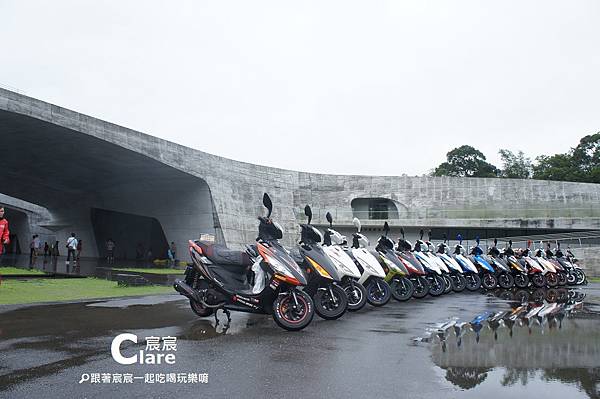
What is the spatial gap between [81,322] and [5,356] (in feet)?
6.59

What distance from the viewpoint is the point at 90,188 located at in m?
32.5

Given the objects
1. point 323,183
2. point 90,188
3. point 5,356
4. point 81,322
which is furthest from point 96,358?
point 323,183

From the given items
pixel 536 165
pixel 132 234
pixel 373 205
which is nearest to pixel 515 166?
pixel 536 165

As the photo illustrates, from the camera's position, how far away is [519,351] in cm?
538

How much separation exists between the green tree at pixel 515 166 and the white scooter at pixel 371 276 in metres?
64.4

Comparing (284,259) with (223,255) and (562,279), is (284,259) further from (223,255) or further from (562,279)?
(562,279)

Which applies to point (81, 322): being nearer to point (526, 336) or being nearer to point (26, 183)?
point (526, 336)

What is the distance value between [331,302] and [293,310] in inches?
43.2

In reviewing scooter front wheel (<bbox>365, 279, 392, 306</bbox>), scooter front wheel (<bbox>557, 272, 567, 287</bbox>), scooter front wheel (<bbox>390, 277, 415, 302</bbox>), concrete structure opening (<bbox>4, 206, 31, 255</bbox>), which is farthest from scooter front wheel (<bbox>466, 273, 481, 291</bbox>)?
concrete structure opening (<bbox>4, 206, 31, 255</bbox>)

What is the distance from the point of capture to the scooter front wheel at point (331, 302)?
7246 millimetres

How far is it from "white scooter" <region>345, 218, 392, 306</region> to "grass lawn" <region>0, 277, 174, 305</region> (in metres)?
4.52

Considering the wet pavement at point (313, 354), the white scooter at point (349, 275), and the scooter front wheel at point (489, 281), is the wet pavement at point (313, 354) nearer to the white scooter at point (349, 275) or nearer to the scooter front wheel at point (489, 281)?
the white scooter at point (349, 275)

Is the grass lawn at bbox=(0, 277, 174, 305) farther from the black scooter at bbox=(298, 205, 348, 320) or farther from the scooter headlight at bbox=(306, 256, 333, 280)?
the scooter headlight at bbox=(306, 256, 333, 280)

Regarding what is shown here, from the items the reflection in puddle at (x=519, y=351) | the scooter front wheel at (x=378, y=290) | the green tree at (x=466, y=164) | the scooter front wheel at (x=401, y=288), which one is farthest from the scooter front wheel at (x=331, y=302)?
the green tree at (x=466, y=164)
